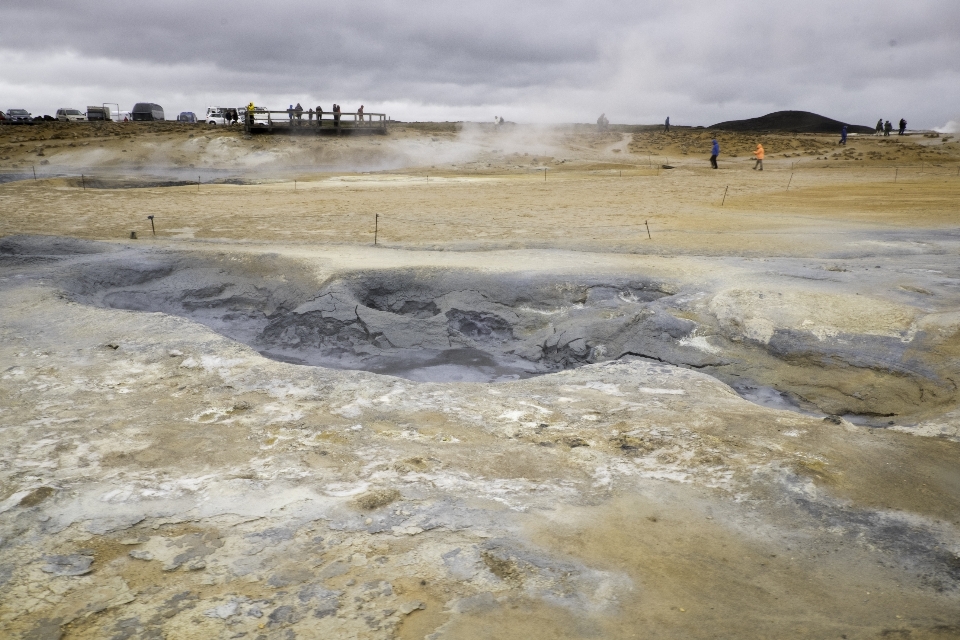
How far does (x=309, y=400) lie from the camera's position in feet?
17.6

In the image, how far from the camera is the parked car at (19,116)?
36166mm

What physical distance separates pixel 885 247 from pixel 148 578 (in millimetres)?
10363

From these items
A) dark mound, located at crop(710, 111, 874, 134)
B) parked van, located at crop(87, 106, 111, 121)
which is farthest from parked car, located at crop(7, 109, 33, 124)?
dark mound, located at crop(710, 111, 874, 134)

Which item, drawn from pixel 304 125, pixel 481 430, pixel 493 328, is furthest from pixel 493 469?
pixel 304 125

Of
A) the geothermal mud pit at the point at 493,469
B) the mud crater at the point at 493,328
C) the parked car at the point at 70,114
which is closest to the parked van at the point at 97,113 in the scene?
the parked car at the point at 70,114

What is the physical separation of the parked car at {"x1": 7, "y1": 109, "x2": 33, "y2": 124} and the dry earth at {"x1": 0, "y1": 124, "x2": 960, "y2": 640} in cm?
2921

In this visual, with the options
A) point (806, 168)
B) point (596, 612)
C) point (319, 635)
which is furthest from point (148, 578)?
point (806, 168)

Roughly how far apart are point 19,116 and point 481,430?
42716 mm

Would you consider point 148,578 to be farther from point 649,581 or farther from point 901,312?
point 901,312

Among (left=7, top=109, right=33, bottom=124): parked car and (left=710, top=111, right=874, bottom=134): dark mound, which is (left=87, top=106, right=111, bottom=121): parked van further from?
(left=710, top=111, right=874, bottom=134): dark mound

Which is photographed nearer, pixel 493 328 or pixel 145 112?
pixel 493 328

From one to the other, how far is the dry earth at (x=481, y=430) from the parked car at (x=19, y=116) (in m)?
29.2

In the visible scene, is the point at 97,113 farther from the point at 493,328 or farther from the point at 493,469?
the point at 493,469

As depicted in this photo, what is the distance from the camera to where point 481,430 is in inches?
194
